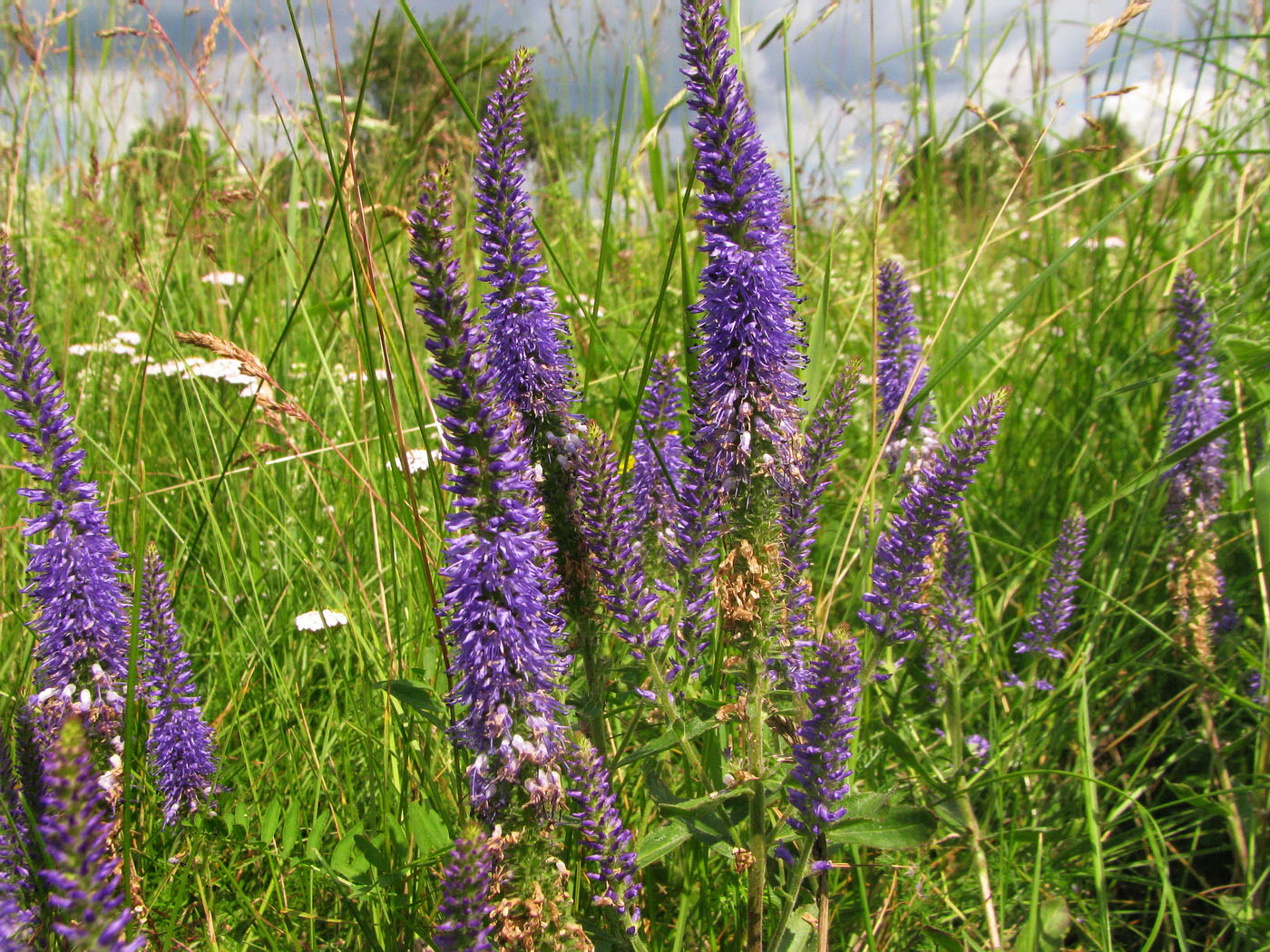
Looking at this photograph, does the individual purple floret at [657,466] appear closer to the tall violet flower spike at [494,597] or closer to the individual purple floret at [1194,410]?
the tall violet flower spike at [494,597]

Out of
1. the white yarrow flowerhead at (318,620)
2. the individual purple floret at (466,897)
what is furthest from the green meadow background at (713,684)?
the individual purple floret at (466,897)

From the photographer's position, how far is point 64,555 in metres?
1.92

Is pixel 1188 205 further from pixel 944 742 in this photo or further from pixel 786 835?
pixel 786 835

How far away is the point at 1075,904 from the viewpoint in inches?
100

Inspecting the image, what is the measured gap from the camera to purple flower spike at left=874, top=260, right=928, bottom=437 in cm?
304

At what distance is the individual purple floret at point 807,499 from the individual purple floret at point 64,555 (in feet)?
5.02

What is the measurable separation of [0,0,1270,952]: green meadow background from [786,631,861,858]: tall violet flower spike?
0.13 meters

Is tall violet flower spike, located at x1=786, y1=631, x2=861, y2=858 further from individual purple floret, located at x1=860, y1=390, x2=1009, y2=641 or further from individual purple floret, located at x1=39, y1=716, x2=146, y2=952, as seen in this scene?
individual purple floret, located at x1=39, y1=716, x2=146, y2=952

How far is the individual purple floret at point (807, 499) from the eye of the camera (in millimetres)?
1912

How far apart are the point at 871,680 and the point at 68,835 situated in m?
1.68

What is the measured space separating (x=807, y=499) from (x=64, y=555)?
5.50ft

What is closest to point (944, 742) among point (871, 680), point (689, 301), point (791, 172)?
point (871, 680)

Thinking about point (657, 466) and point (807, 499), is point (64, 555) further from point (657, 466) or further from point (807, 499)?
point (807, 499)

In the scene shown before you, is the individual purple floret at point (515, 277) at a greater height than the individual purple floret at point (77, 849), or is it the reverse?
the individual purple floret at point (515, 277)
